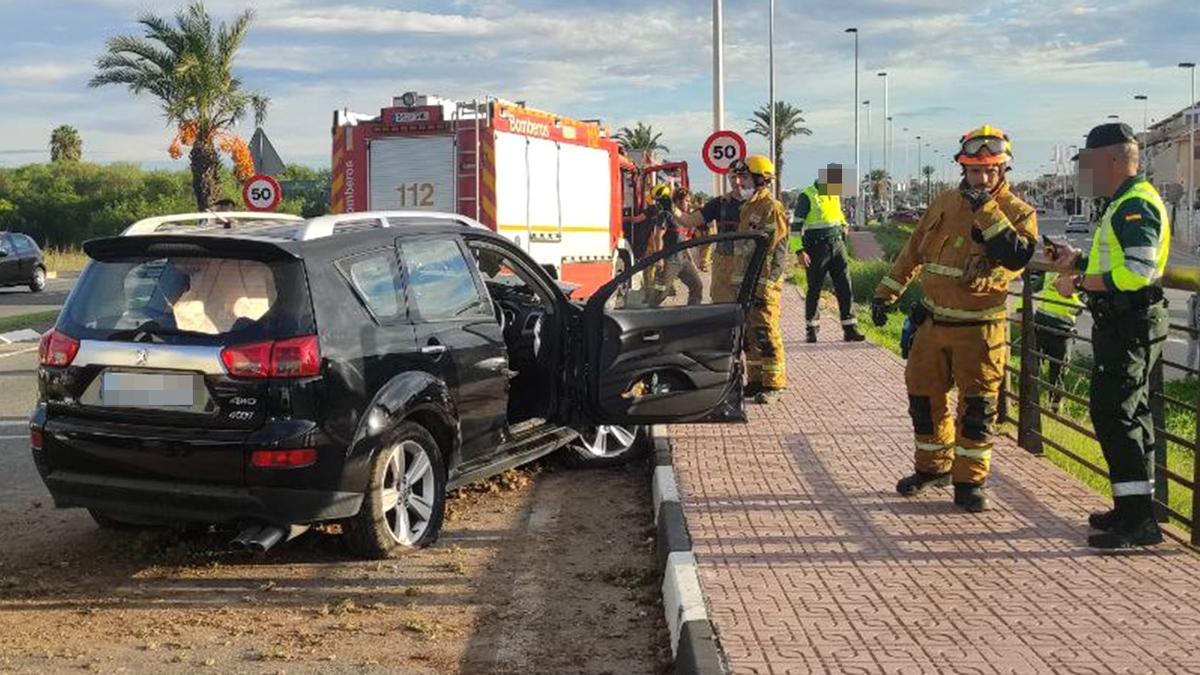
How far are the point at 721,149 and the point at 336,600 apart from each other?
13.4 meters

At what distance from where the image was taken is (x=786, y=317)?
58.7 ft

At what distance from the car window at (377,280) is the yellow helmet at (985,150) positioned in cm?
297

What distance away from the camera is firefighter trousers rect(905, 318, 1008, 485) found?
20.7 ft

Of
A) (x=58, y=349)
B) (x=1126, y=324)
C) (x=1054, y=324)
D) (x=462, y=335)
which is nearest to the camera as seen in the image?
(x=1126, y=324)

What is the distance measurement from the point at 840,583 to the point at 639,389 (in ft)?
7.21

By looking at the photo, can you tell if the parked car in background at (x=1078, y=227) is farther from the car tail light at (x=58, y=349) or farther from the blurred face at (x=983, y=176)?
the car tail light at (x=58, y=349)

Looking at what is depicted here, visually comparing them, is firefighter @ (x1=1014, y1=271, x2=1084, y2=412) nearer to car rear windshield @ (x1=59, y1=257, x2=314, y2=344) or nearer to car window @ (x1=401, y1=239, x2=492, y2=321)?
car window @ (x1=401, y1=239, x2=492, y2=321)

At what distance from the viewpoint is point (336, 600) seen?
5.37m

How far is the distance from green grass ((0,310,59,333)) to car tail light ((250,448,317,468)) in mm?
15130

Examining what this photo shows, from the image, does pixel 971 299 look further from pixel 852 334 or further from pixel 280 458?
pixel 852 334

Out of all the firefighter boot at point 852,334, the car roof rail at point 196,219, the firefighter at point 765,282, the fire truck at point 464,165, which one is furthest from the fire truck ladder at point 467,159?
the car roof rail at point 196,219

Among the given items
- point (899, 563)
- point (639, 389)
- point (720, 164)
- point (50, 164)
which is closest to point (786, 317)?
point (720, 164)

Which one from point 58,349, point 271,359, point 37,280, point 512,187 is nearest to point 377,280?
point 271,359

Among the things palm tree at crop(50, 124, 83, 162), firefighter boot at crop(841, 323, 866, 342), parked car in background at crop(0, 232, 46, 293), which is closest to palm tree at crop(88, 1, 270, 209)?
parked car in background at crop(0, 232, 46, 293)
